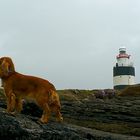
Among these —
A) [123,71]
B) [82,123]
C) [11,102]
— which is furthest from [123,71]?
[11,102]

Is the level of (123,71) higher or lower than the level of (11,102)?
higher

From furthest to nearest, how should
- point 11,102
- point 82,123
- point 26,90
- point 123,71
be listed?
point 123,71 → point 82,123 → point 11,102 → point 26,90

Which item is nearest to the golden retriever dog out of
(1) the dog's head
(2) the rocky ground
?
(1) the dog's head

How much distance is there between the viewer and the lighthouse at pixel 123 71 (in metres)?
92.7

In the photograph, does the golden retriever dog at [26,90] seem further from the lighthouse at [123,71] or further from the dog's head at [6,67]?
the lighthouse at [123,71]

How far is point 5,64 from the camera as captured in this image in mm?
20328

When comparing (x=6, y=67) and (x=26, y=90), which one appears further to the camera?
(x=6, y=67)

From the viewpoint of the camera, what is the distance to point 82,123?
27719mm

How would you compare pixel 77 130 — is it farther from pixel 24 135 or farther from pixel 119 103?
pixel 119 103

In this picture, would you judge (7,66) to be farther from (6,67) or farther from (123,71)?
(123,71)

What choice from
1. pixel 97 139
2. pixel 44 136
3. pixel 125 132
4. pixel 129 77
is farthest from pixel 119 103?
pixel 129 77

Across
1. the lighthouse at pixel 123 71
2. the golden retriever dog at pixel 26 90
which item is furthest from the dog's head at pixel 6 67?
the lighthouse at pixel 123 71

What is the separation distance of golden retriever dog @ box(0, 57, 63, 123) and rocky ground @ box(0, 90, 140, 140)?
582mm

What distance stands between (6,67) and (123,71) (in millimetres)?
75848
